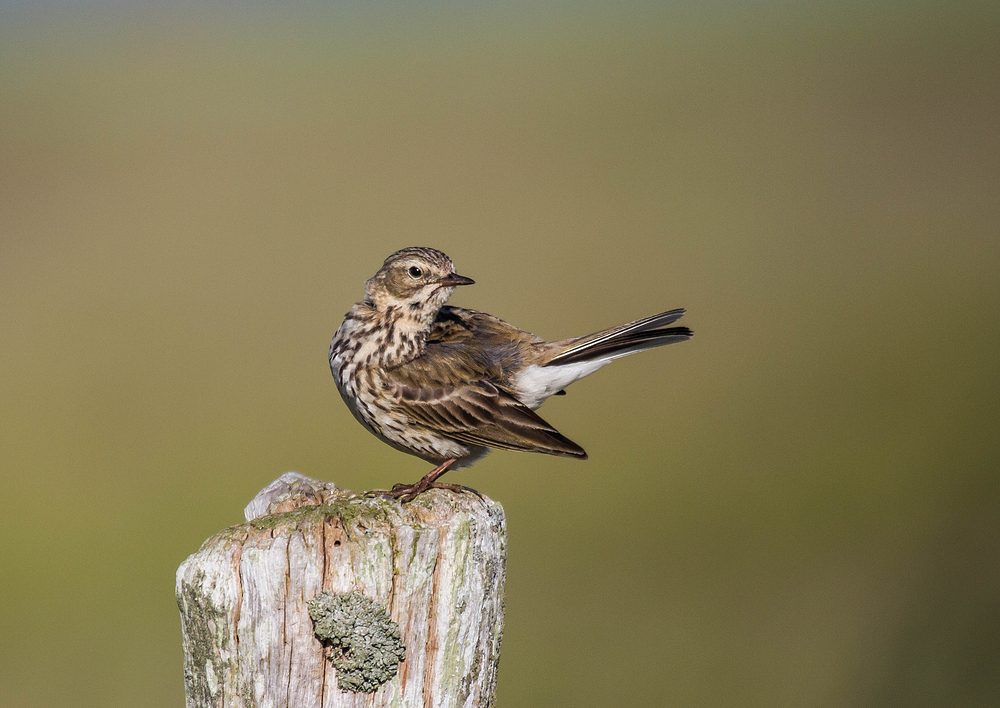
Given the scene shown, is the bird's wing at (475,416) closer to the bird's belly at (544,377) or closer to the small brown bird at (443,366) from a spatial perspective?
the small brown bird at (443,366)

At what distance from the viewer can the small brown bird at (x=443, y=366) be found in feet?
20.6

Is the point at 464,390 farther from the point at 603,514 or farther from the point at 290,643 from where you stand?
the point at 603,514

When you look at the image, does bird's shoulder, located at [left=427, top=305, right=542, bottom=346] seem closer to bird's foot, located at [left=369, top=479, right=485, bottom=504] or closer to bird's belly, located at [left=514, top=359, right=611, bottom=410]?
bird's belly, located at [left=514, top=359, right=611, bottom=410]

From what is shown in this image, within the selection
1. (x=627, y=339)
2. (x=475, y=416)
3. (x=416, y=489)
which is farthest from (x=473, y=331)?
(x=416, y=489)

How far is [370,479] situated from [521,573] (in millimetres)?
2850

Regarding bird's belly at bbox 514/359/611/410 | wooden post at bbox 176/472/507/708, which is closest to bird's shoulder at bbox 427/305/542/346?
bird's belly at bbox 514/359/611/410

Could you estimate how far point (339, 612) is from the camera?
3.73 meters

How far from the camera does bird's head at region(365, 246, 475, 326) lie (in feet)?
21.4

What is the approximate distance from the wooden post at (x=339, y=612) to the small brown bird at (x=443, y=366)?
Result: 201 centimetres

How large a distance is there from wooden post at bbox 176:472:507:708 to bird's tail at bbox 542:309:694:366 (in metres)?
2.69

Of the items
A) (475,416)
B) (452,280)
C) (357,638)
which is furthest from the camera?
(452,280)

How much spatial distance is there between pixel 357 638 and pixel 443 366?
9.87 ft

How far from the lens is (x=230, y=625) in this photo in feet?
12.3

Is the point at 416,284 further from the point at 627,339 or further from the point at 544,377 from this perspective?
the point at 627,339
